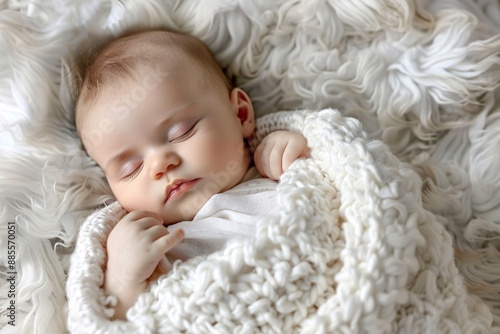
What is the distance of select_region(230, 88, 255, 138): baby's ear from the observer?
128 centimetres

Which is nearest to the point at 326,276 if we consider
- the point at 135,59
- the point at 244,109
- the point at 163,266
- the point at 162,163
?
the point at 163,266

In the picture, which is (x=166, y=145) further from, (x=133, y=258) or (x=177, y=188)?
(x=133, y=258)

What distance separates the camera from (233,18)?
1.32 metres

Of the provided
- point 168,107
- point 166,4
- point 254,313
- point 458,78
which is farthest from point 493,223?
point 166,4

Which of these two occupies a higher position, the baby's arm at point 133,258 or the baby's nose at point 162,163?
the baby's nose at point 162,163

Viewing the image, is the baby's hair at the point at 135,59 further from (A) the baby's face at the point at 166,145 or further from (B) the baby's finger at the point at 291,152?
(B) the baby's finger at the point at 291,152

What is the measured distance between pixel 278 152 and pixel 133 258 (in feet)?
1.15

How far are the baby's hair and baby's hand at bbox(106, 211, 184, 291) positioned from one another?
0.30 meters

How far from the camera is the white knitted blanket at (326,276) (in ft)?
2.93

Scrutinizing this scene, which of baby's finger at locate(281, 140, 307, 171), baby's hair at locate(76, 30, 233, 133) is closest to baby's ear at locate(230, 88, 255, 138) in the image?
baby's hair at locate(76, 30, 233, 133)

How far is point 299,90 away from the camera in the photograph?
1.32 m

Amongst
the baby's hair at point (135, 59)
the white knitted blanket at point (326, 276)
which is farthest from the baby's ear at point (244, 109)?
the white knitted blanket at point (326, 276)

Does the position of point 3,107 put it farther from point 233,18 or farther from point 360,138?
point 360,138

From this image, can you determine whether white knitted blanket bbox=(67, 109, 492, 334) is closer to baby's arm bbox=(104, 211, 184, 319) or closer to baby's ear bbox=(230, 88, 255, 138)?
baby's arm bbox=(104, 211, 184, 319)
